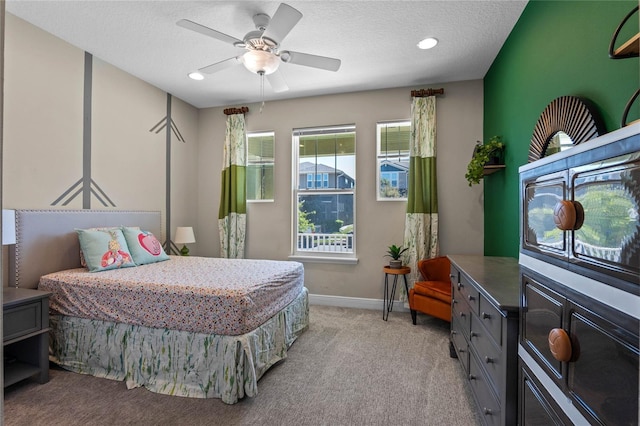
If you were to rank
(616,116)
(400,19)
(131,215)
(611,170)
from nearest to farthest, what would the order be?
(611,170)
(616,116)
(400,19)
(131,215)

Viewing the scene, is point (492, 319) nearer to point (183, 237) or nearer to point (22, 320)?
point (22, 320)

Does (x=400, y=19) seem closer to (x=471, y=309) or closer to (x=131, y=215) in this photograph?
(x=471, y=309)

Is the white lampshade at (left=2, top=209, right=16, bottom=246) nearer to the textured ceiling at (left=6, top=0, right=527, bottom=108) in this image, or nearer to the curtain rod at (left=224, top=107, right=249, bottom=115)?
the textured ceiling at (left=6, top=0, right=527, bottom=108)

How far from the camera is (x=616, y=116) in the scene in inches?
57.0

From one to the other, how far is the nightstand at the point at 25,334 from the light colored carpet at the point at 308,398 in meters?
0.12

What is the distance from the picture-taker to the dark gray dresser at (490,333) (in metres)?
1.33

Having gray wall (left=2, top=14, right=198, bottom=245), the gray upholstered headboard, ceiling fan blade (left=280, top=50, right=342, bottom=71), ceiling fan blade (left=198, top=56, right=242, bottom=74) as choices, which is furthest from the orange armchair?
the gray upholstered headboard

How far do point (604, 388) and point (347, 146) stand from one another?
3795 mm

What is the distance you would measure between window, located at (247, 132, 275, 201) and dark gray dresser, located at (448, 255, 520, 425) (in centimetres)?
299

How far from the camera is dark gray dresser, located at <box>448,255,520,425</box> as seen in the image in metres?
1.33

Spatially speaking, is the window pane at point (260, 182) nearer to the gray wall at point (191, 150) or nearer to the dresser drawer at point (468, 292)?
the gray wall at point (191, 150)

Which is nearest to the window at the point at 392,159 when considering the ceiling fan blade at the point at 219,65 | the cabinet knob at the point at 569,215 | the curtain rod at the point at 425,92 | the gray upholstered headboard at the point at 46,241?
the curtain rod at the point at 425,92

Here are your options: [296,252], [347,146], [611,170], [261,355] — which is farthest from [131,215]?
[611,170]

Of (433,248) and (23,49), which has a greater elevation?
(23,49)
